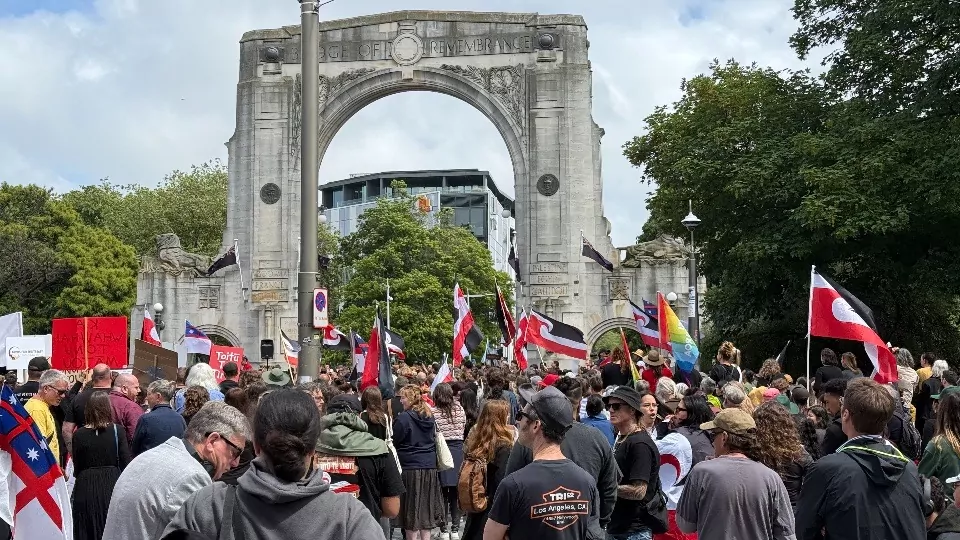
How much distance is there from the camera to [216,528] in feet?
14.2

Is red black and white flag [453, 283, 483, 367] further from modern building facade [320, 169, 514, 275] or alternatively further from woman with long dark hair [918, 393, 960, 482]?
modern building facade [320, 169, 514, 275]

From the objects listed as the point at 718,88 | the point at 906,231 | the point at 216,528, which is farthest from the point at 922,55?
the point at 216,528

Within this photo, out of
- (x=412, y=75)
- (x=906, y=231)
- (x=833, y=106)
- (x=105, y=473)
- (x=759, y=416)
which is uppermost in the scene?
(x=412, y=75)

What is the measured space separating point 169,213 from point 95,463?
197 feet

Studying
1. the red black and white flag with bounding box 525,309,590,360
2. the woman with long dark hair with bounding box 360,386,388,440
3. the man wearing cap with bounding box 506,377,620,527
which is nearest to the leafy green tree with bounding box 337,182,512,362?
the red black and white flag with bounding box 525,309,590,360

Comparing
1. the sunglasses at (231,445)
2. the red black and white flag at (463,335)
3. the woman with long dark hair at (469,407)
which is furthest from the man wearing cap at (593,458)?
the red black and white flag at (463,335)

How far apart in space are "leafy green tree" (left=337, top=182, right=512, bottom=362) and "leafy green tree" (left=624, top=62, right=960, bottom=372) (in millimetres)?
18176

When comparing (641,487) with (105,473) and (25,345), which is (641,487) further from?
(25,345)

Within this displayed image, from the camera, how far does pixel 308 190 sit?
629 inches

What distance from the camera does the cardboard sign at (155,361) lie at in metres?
18.0

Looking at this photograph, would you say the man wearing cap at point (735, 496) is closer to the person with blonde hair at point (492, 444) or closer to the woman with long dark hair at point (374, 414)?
the person with blonde hair at point (492, 444)

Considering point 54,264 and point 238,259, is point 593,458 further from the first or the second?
point 54,264

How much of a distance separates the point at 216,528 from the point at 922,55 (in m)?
28.0

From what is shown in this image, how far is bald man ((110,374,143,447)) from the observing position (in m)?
10.7
